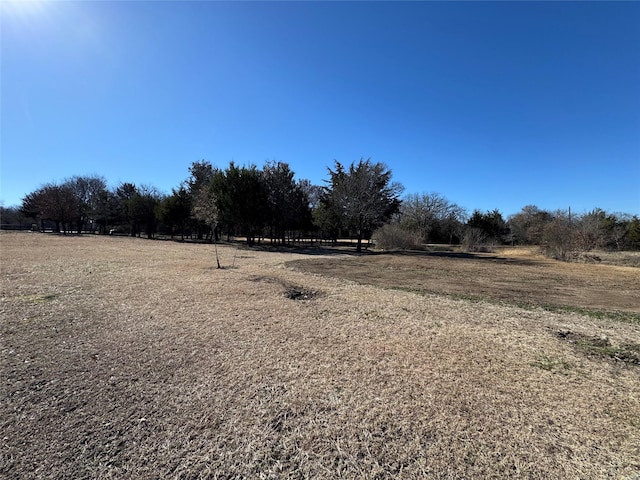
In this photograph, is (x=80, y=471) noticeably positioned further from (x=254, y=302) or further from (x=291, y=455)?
(x=254, y=302)

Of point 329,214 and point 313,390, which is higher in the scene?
point 329,214

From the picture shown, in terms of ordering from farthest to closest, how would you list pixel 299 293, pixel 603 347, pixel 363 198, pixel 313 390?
pixel 363 198 < pixel 299 293 < pixel 603 347 < pixel 313 390

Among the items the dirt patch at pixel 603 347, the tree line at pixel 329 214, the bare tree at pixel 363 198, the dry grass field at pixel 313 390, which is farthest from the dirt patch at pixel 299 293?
the bare tree at pixel 363 198

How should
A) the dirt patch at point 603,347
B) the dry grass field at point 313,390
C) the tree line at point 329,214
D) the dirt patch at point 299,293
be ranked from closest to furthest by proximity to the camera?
the dry grass field at point 313,390
the dirt patch at point 603,347
the dirt patch at point 299,293
the tree line at point 329,214

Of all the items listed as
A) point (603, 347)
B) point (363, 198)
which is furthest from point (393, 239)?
point (603, 347)

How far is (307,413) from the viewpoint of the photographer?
260 cm

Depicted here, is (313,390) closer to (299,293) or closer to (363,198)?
(299,293)

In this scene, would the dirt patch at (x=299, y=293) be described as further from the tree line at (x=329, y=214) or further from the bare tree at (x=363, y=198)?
the bare tree at (x=363, y=198)

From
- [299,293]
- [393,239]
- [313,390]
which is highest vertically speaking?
[393,239]

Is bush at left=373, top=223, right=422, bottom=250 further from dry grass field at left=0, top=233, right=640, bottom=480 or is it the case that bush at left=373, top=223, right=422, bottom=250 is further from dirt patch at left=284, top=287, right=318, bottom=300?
dry grass field at left=0, top=233, right=640, bottom=480

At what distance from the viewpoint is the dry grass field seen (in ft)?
6.81

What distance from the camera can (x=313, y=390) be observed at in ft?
9.68

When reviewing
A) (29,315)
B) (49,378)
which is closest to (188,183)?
(29,315)

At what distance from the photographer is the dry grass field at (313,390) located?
2076mm
